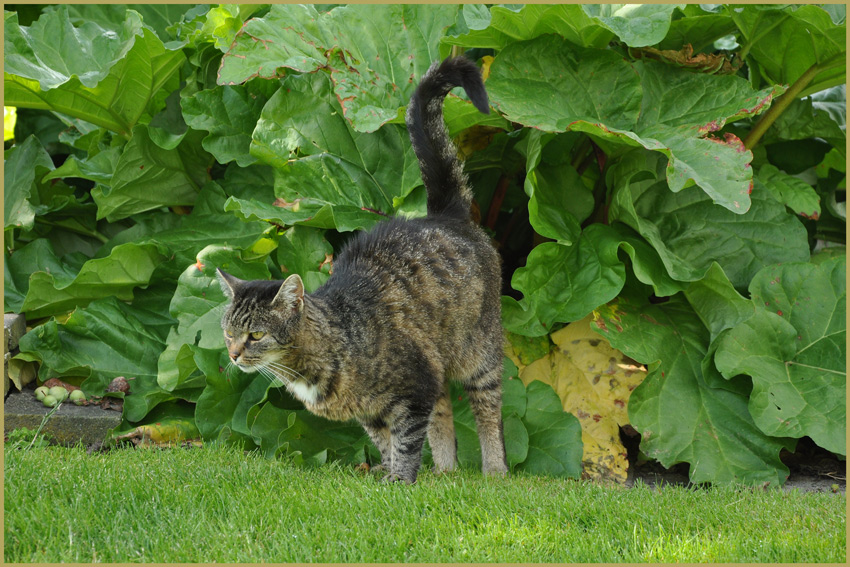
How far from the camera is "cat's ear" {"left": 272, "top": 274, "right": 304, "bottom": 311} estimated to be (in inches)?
130

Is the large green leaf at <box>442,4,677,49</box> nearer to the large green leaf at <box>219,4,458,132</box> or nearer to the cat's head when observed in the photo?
the large green leaf at <box>219,4,458,132</box>

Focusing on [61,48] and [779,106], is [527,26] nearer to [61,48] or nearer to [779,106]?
[779,106]

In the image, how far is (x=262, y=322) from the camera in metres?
3.40

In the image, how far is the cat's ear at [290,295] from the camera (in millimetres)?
3311

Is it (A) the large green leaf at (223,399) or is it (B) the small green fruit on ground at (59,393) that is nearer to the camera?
(A) the large green leaf at (223,399)

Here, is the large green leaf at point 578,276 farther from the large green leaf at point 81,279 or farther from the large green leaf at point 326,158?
the large green leaf at point 81,279

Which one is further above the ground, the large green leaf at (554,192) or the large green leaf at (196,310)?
the large green leaf at (554,192)

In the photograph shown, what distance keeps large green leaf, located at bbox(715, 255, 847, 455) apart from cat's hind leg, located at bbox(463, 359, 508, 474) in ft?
3.72

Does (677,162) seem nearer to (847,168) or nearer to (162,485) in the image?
(847,168)

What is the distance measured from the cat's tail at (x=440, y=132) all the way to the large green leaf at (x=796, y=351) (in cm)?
158

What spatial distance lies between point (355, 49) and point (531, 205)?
132 cm

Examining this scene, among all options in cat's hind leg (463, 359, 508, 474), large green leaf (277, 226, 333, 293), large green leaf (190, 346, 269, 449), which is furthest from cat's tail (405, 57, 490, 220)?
large green leaf (190, 346, 269, 449)

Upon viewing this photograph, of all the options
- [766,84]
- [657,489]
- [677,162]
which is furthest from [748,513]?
[766,84]

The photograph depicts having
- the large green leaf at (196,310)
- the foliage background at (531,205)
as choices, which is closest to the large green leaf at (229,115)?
the foliage background at (531,205)
